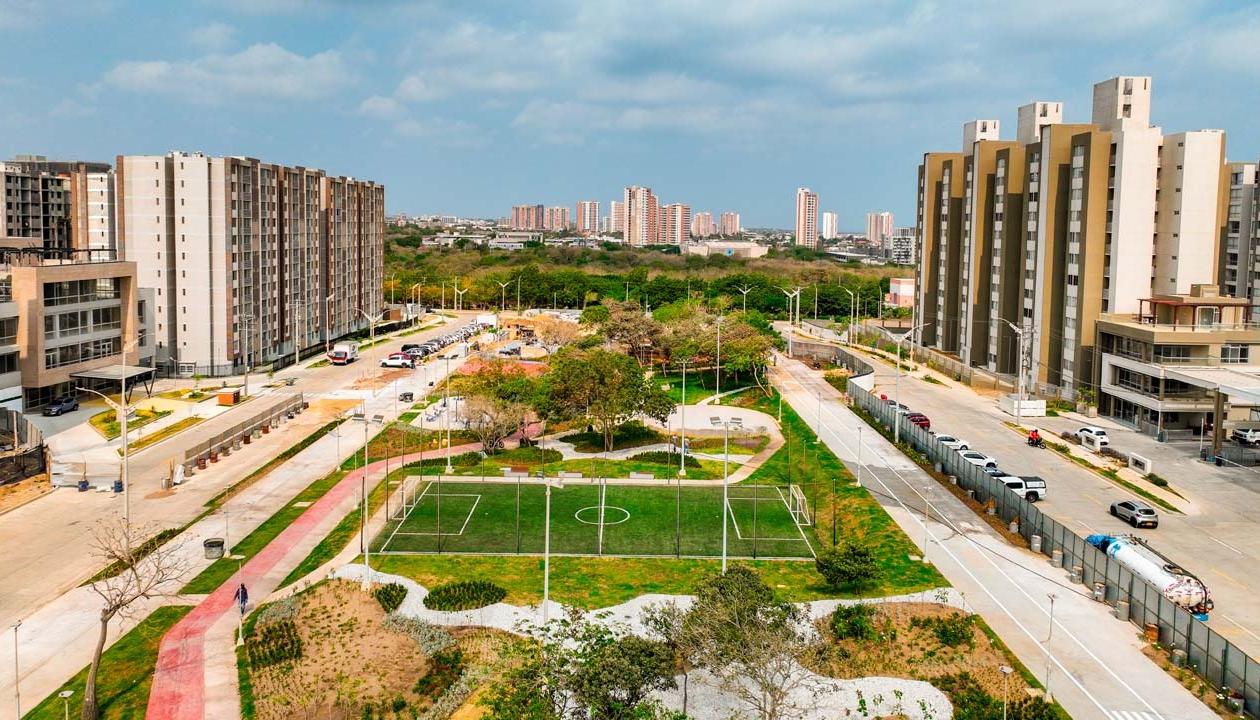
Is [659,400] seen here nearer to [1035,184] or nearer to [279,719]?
[279,719]

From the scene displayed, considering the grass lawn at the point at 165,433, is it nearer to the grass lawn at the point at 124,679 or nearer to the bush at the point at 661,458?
the grass lawn at the point at 124,679

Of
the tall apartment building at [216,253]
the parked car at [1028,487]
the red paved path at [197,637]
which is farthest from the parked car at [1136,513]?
the tall apartment building at [216,253]

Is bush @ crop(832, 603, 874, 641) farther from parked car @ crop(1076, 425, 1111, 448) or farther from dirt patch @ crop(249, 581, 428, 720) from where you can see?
parked car @ crop(1076, 425, 1111, 448)

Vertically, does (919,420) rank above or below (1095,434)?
below

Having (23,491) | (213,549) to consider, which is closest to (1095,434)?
(213,549)

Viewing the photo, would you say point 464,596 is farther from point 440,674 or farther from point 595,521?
point 595,521

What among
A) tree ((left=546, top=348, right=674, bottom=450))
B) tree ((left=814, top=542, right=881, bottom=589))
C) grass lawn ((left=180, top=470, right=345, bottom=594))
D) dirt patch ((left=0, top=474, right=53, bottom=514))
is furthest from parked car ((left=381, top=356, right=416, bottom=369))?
tree ((left=814, top=542, right=881, bottom=589))
